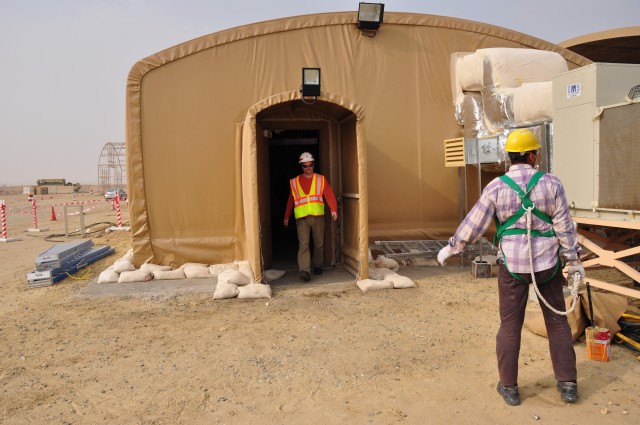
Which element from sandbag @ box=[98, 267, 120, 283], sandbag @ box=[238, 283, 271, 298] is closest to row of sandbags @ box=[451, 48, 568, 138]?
sandbag @ box=[238, 283, 271, 298]

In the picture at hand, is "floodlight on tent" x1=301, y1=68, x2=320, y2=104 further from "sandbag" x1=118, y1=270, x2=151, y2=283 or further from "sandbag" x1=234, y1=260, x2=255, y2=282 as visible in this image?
"sandbag" x1=118, y1=270, x2=151, y2=283

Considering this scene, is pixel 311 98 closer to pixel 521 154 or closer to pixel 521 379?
pixel 521 154

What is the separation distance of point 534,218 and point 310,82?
3.90 metres

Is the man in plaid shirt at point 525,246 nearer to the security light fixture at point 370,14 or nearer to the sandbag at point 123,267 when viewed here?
the security light fixture at point 370,14

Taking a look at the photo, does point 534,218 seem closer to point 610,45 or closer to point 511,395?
point 511,395

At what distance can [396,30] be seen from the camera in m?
8.22

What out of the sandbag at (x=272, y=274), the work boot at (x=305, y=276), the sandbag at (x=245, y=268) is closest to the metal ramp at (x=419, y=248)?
the work boot at (x=305, y=276)

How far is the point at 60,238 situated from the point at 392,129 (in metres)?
10.8

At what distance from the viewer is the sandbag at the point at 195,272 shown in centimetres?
731

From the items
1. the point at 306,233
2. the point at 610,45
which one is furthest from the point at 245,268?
the point at 610,45

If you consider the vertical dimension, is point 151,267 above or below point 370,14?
below

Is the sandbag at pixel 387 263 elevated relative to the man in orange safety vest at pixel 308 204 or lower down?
lower down

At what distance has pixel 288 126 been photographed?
779cm

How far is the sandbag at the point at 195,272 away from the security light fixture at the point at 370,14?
491 cm
